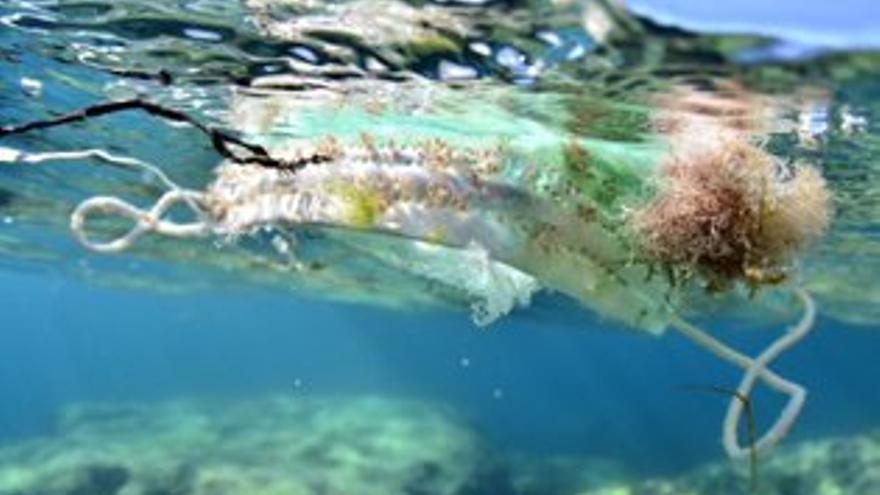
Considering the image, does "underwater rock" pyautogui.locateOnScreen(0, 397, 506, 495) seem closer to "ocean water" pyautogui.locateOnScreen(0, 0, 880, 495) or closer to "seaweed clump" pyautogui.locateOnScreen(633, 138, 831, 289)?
"ocean water" pyautogui.locateOnScreen(0, 0, 880, 495)

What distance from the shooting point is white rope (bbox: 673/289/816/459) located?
6500 millimetres

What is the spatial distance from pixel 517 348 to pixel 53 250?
221ft

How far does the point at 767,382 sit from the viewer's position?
22.8 feet

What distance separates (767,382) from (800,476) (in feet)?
64.7

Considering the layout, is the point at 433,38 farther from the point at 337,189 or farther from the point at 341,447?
the point at 341,447

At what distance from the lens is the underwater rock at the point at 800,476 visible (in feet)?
79.0

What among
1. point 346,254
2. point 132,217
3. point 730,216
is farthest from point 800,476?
point 132,217

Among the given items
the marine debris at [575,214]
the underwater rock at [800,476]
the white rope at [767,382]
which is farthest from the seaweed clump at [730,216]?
the underwater rock at [800,476]

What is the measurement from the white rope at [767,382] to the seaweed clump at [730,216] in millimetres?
372

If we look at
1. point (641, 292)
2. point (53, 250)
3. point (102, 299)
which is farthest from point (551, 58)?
point (102, 299)

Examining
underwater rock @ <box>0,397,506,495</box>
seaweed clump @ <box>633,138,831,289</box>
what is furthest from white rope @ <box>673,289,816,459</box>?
underwater rock @ <box>0,397,506,495</box>

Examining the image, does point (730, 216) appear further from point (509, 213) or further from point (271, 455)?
point (271, 455)

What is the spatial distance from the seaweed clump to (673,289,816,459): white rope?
0.37 meters

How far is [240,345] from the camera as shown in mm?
195625
